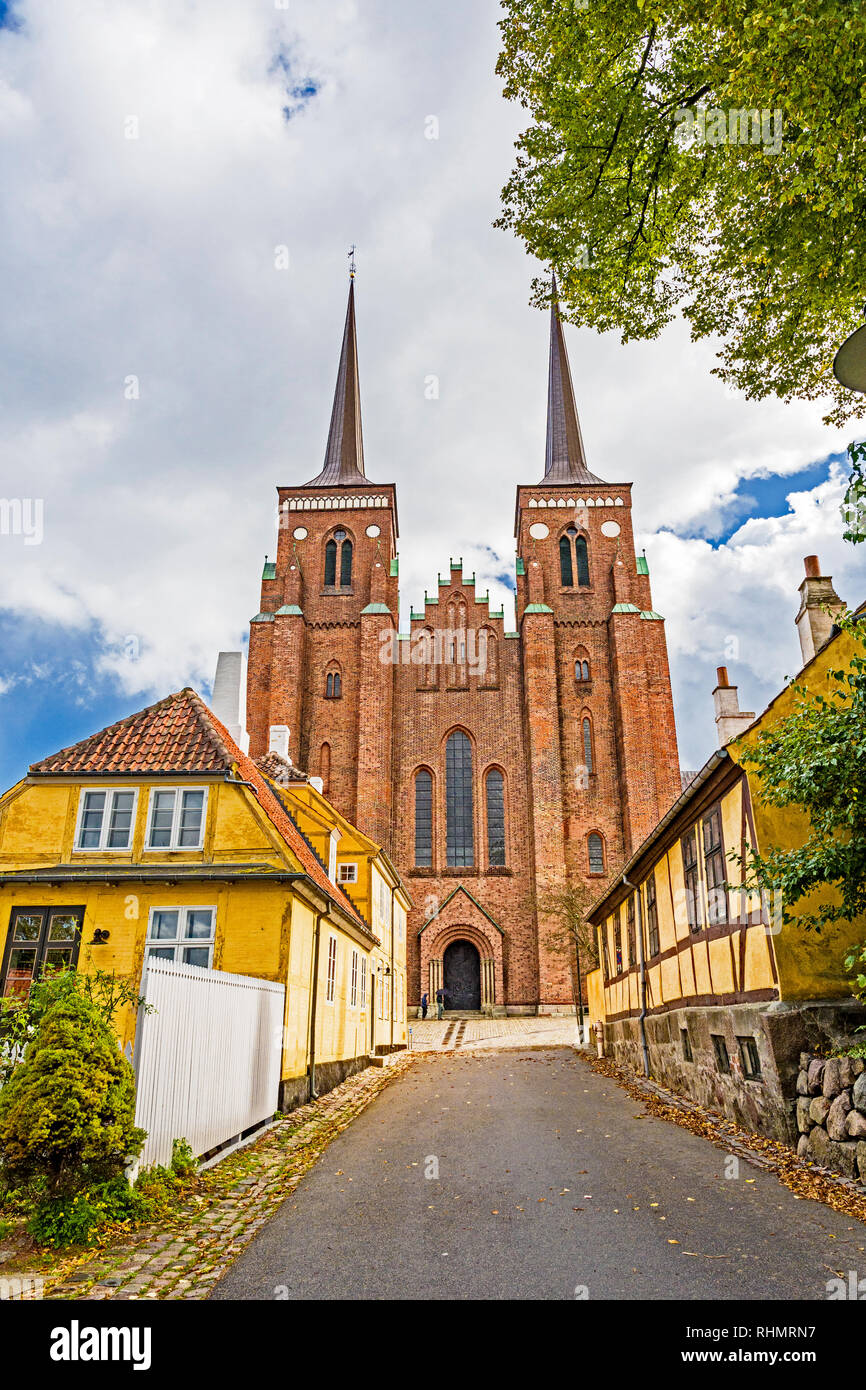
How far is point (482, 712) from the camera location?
38.8m

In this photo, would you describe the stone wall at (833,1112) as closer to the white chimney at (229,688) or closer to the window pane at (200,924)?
the window pane at (200,924)

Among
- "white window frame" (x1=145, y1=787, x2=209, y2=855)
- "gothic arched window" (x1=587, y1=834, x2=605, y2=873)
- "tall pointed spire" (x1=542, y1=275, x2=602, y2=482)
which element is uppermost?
"tall pointed spire" (x1=542, y1=275, x2=602, y2=482)

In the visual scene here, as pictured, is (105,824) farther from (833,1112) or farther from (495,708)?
(495,708)

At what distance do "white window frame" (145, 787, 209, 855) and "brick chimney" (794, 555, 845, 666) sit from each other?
27.4 ft

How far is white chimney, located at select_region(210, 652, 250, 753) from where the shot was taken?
19.0m

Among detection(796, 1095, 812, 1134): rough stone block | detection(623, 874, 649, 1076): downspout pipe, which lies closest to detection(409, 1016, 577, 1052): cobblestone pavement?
detection(623, 874, 649, 1076): downspout pipe

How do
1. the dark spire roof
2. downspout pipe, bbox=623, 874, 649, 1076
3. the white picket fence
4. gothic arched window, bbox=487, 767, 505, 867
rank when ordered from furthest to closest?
the dark spire roof < gothic arched window, bbox=487, 767, 505, 867 < downspout pipe, bbox=623, 874, 649, 1076 < the white picket fence

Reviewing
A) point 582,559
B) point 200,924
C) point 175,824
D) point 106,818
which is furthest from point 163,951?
point 582,559

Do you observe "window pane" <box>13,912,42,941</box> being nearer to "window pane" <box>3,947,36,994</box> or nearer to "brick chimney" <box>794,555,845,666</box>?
"window pane" <box>3,947,36,994</box>

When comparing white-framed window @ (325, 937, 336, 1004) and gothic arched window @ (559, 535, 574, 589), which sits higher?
gothic arched window @ (559, 535, 574, 589)

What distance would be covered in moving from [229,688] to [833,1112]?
1504 cm

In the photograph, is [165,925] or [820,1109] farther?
[165,925]
